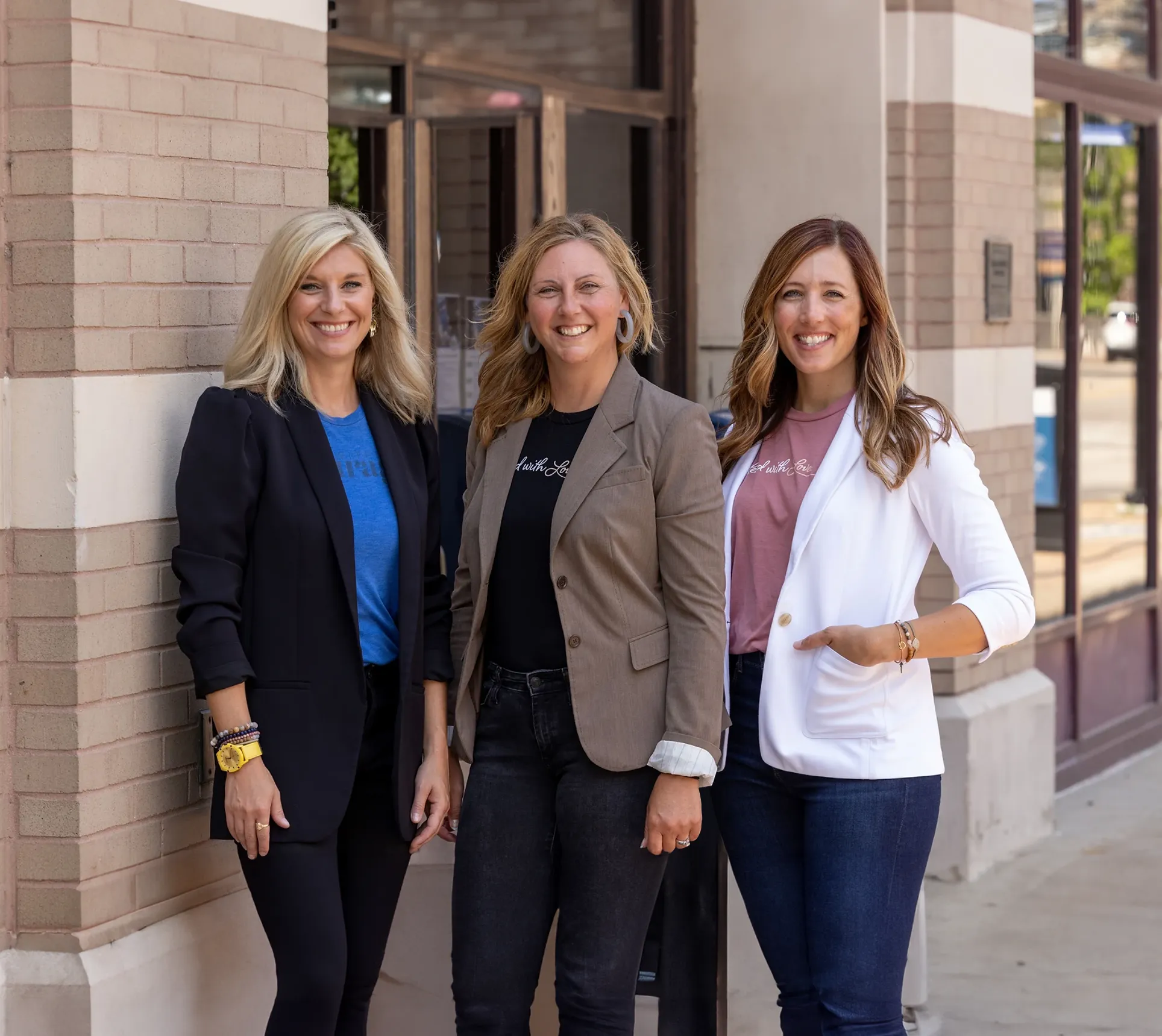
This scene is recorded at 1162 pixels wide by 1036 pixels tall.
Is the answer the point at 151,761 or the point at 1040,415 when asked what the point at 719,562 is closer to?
the point at 151,761

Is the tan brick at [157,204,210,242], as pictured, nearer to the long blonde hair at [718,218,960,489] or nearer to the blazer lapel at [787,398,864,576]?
the long blonde hair at [718,218,960,489]

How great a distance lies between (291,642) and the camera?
3.15 m

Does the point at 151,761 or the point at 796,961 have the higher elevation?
the point at 151,761

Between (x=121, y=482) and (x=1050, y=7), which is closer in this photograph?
(x=121, y=482)

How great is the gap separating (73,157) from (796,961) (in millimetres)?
2079

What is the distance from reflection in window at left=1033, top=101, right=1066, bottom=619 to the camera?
766cm

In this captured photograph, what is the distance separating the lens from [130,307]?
3475 millimetres

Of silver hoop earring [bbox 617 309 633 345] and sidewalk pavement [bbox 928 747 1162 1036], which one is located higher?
silver hoop earring [bbox 617 309 633 345]

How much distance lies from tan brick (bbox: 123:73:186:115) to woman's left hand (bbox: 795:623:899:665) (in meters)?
1.71

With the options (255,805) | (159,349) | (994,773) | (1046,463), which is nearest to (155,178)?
(159,349)

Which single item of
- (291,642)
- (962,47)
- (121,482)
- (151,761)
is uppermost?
(962,47)

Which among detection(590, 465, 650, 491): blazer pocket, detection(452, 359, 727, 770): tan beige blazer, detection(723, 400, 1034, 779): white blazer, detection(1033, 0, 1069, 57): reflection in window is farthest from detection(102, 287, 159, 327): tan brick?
detection(1033, 0, 1069, 57): reflection in window

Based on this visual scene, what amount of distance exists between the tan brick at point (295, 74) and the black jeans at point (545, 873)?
4.96 feet

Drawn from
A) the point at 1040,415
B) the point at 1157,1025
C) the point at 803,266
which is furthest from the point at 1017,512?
the point at 803,266
